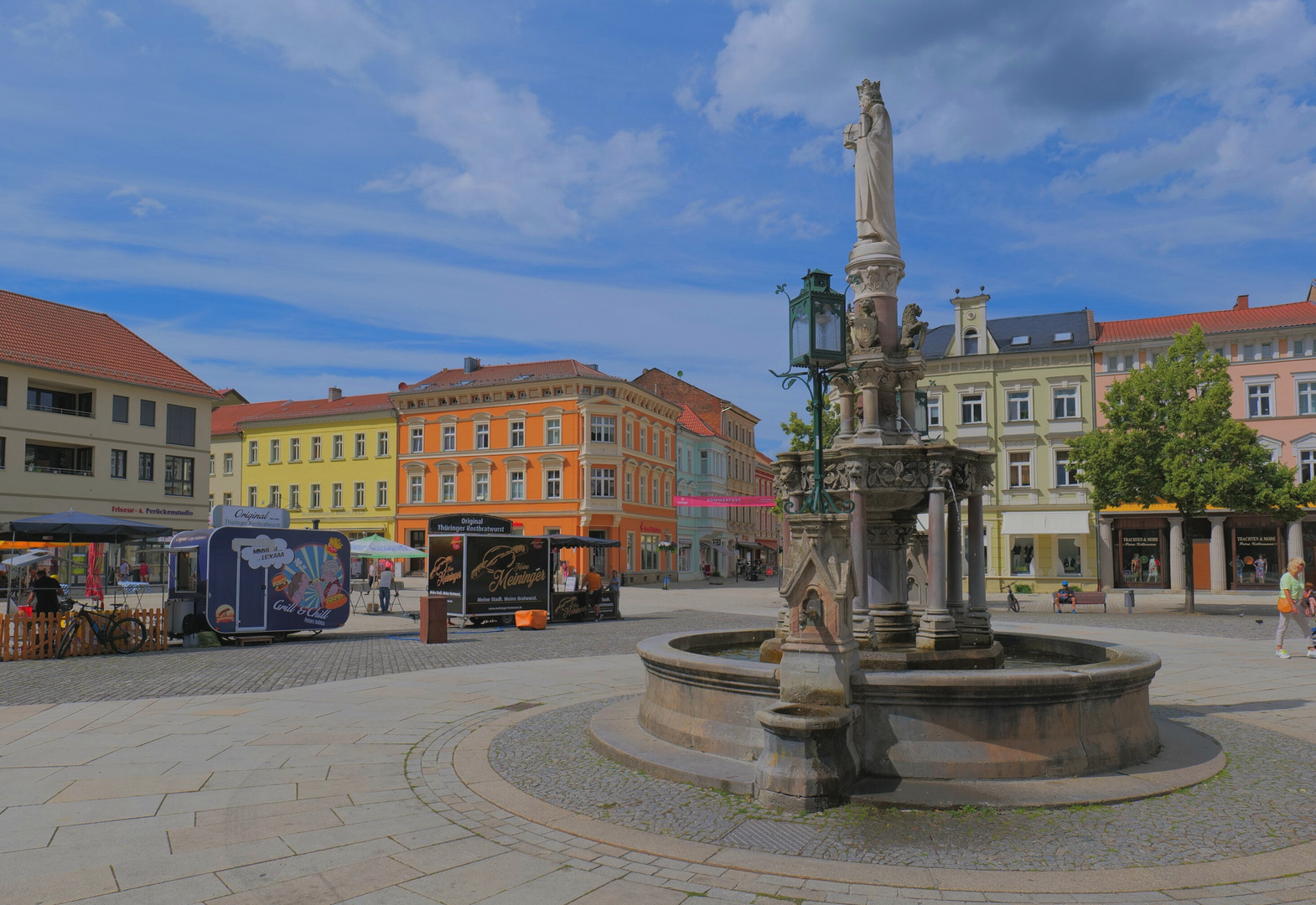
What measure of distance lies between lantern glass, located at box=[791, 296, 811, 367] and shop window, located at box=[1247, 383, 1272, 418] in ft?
131

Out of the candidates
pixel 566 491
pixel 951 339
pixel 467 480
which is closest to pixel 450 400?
pixel 467 480

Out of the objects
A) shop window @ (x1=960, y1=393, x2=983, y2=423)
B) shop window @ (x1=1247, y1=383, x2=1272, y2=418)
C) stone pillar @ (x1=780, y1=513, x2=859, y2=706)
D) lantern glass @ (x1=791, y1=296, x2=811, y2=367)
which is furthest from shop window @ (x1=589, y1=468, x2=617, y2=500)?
stone pillar @ (x1=780, y1=513, x2=859, y2=706)

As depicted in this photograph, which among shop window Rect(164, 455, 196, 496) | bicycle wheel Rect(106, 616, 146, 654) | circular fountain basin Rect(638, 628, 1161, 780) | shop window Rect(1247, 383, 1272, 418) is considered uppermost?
shop window Rect(1247, 383, 1272, 418)

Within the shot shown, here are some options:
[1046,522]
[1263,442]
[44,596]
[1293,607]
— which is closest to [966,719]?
[1293,607]

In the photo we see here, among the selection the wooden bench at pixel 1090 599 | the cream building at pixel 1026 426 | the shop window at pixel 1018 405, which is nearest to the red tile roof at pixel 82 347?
the cream building at pixel 1026 426

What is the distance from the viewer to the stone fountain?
6723 mm

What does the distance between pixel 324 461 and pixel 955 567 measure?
57.6 meters

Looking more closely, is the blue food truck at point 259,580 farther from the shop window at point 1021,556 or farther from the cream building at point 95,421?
the shop window at point 1021,556

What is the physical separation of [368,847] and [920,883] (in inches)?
125

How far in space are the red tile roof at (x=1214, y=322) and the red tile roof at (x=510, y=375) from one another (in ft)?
83.8

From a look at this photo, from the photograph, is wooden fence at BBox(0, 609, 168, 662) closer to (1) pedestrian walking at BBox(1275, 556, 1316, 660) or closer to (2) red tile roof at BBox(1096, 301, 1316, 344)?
(1) pedestrian walking at BBox(1275, 556, 1316, 660)

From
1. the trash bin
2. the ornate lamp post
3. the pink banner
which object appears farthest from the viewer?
the pink banner

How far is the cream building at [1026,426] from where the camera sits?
4181 centimetres

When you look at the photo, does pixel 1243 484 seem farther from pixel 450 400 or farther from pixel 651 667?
pixel 450 400
